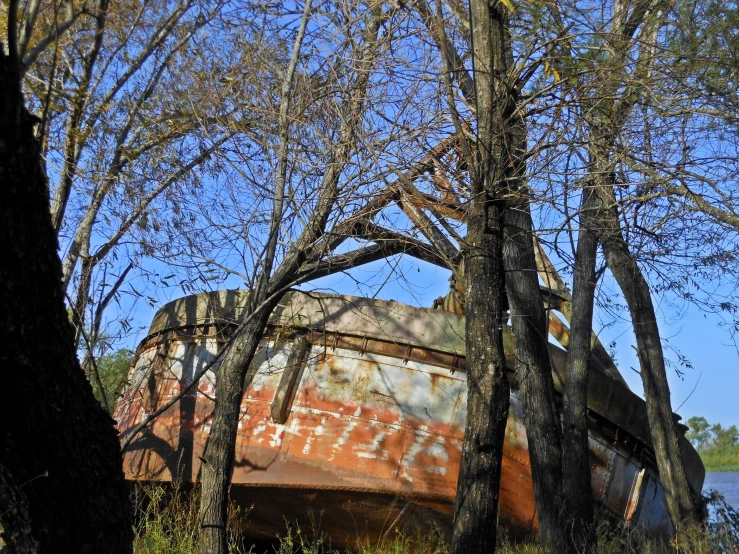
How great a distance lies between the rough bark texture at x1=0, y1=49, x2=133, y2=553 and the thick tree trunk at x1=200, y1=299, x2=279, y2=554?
354 cm

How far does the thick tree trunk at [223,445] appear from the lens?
7.25 meters

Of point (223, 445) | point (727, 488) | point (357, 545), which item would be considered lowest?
point (357, 545)

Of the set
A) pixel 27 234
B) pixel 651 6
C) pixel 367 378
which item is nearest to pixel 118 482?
pixel 27 234

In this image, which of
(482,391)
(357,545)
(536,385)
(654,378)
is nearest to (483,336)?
(482,391)

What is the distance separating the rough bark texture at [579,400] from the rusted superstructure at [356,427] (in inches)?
26.0

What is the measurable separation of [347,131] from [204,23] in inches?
147

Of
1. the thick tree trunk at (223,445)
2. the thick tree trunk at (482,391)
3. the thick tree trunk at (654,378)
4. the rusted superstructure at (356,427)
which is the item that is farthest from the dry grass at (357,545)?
the thick tree trunk at (482,391)

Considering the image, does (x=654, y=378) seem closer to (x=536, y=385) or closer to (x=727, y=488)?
(x=536, y=385)

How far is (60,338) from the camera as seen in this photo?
3.36m

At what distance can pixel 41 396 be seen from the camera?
3.28m

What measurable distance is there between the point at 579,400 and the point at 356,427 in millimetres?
2852

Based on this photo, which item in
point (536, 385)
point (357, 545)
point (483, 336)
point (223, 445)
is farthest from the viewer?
point (357, 545)

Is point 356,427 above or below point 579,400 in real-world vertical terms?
below

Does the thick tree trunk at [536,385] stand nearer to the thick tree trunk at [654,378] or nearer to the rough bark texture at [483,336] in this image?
the thick tree trunk at [654,378]
